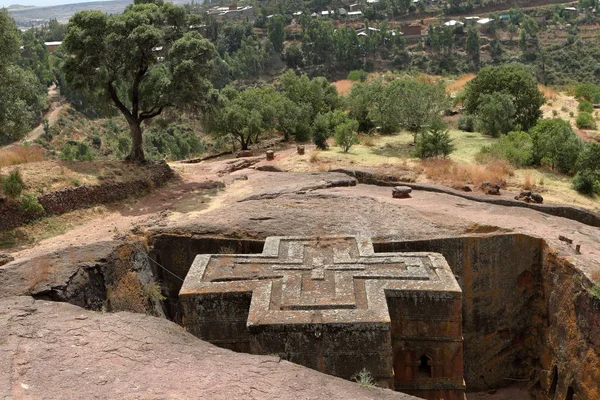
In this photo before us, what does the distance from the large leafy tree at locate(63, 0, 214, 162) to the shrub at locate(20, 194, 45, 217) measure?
4657mm

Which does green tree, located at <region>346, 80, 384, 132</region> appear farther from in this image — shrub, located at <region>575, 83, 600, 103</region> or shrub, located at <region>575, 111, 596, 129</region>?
shrub, located at <region>575, 83, 600, 103</region>

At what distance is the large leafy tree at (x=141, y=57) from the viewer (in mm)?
16266

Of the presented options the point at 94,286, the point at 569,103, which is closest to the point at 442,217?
the point at 94,286

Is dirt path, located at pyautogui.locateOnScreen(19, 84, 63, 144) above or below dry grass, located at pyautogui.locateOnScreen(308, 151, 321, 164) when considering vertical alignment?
below

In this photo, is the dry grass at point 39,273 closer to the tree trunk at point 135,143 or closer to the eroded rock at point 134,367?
the eroded rock at point 134,367

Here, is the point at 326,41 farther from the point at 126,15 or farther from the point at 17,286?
the point at 17,286

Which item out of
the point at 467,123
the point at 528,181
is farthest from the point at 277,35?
the point at 528,181

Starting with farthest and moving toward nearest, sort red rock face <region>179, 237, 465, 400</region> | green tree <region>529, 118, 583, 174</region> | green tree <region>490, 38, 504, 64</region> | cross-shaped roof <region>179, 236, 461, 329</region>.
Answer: green tree <region>490, 38, 504, 64</region> < green tree <region>529, 118, 583, 174</region> < cross-shaped roof <region>179, 236, 461, 329</region> < red rock face <region>179, 237, 465, 400</region>

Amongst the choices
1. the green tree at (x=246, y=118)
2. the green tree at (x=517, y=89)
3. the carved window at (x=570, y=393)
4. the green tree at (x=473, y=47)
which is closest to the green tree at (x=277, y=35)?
the green tree at (x=473, y=47)

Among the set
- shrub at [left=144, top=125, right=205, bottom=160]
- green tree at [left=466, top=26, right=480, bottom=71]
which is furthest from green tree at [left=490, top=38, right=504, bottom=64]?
shrub at [left=144, top=125, right=205, bottom=160]

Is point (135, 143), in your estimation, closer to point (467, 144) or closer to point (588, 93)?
point (467, 144)

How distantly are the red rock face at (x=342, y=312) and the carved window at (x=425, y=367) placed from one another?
0.06 feet

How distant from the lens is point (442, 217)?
12.3m

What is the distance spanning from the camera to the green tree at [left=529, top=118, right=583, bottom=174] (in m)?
19.0
